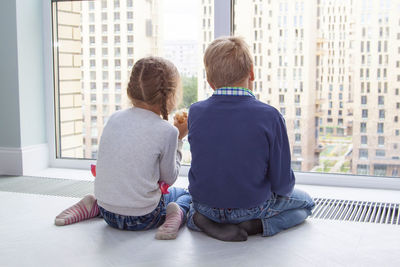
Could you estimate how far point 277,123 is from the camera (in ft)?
Result: 5.75

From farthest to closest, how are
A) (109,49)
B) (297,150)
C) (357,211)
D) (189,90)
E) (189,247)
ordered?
(109,49)
(189,90)
(297,150)
(357,211)
(189,247)

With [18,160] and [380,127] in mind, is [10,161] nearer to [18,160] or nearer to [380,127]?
[18,160]

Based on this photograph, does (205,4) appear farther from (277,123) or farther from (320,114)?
(277,123)

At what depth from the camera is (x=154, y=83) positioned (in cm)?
189

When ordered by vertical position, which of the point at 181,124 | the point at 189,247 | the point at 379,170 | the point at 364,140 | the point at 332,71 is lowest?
the point at 189,247

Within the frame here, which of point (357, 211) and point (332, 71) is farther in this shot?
point (332, 71)

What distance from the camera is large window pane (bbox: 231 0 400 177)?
98.2 inches

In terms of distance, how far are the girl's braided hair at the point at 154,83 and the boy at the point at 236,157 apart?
12 cm

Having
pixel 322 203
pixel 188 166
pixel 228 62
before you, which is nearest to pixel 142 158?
pixel 228 62

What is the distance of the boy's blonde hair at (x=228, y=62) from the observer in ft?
5.96

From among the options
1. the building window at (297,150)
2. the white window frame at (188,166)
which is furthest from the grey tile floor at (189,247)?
the building window at (297,150)

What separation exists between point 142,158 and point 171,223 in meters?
0.27

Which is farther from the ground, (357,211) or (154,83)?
(154,83)

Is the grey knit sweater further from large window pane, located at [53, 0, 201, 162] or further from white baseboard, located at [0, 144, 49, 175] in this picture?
white baseboard, located at [0, 144, 49, 175]
